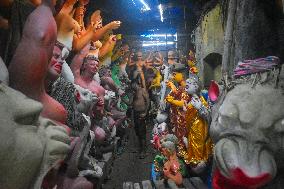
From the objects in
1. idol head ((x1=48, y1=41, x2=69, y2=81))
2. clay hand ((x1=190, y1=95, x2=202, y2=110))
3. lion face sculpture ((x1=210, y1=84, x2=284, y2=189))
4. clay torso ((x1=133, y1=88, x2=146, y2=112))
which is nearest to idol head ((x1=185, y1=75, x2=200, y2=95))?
clay hand ((x1=190, y1=95, x2=202, y2=110))

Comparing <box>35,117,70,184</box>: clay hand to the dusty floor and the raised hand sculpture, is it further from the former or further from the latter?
the dusty floor

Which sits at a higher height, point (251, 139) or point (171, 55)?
point (171, 55)

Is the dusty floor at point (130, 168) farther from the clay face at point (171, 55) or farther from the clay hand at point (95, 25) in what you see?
the clay hand at point (95, 25)

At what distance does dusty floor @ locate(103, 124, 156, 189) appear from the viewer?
5980 mm

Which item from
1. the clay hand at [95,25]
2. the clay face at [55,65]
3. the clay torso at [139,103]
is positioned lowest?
the clay torso at [139,103]

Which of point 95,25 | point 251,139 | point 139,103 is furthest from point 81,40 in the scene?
point 139,103

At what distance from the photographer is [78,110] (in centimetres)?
335

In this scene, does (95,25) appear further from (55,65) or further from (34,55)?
(34,55)

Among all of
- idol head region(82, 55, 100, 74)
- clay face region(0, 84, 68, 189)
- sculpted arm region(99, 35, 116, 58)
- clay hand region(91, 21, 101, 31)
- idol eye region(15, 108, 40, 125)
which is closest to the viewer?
clay face region(0, 84, 68, 189)

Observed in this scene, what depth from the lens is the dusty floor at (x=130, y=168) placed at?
5.98m

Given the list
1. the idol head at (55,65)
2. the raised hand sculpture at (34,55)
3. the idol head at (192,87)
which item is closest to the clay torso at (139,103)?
the idol head at (192,87)

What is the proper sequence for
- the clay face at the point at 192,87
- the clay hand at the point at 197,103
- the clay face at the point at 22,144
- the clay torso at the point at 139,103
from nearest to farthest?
1. the clay face at the point at 22,144
2. the clay hand at the point at 197,103
3. the clay face at the point at 192,87
4. the clay torso at the point at 139,103

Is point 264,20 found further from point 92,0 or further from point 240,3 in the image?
point 92,0

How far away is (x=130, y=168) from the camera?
270 inches
